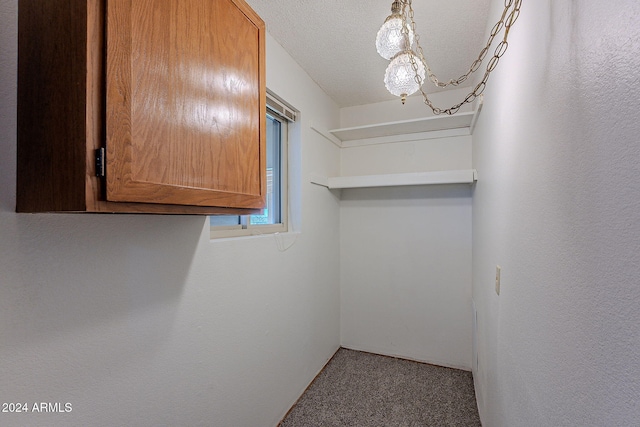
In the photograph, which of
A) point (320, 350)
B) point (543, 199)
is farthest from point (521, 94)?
point (320, 350)

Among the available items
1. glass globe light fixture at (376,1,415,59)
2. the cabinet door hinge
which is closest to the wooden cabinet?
the cabinet door hinge

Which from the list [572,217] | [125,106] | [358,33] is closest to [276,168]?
[358,33]

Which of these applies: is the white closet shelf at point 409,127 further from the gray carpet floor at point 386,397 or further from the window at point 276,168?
the gray carpet floor at point 386,397

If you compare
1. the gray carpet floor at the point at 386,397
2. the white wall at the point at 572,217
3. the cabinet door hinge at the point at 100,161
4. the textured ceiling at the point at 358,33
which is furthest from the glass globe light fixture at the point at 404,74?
the gray carpet floor at the point at 386,397

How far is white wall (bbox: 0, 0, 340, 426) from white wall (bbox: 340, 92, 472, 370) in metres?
0.94

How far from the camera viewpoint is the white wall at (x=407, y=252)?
8.47ft

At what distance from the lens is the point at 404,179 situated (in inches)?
97.8

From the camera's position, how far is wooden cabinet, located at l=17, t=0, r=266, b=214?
24.2 inches

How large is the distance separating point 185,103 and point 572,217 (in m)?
1.01

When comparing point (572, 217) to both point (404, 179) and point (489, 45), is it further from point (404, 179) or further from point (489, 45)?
point (404, 179)

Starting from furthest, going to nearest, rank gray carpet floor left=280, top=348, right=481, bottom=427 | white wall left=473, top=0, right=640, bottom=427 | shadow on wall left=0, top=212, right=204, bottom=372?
gray carpet floor left=280, top=348, right=481, bottom=427 < shadow on wall left=0, top=212, right=204, bottom=372 < white wall left=473, top=0, right=640, bottom=427

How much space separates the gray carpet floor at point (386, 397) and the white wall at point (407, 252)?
0.80ft

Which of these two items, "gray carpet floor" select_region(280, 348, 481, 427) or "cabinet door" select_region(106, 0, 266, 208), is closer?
"cabinet door" select_region(106, 0, 266, 208)

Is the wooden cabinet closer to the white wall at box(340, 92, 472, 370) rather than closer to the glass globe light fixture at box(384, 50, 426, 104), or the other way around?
the glass globe light fixture at box(384, 50, 426, 104)
